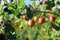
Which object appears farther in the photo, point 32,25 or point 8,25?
point 32,25

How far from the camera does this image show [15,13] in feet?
5.76

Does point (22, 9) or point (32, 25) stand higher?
point (22, 9)

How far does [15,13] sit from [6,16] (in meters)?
0.08

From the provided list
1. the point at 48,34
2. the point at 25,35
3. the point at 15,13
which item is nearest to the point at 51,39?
the point at 48,34

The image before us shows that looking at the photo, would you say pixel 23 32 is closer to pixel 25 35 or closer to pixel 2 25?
pixel 25 35

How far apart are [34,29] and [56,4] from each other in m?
0.23

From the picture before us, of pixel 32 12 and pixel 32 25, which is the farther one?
pixel 32 25

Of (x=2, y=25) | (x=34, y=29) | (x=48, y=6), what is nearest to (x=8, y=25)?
(x=2, y=25)

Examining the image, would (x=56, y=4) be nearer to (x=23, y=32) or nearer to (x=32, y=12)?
(x=32, y=12)

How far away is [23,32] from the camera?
5.80ft

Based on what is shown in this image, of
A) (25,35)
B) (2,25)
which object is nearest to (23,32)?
(25,35)

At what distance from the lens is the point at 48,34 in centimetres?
179

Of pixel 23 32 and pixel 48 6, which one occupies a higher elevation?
pixel 48 6

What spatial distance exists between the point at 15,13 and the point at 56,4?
0.93 feet
